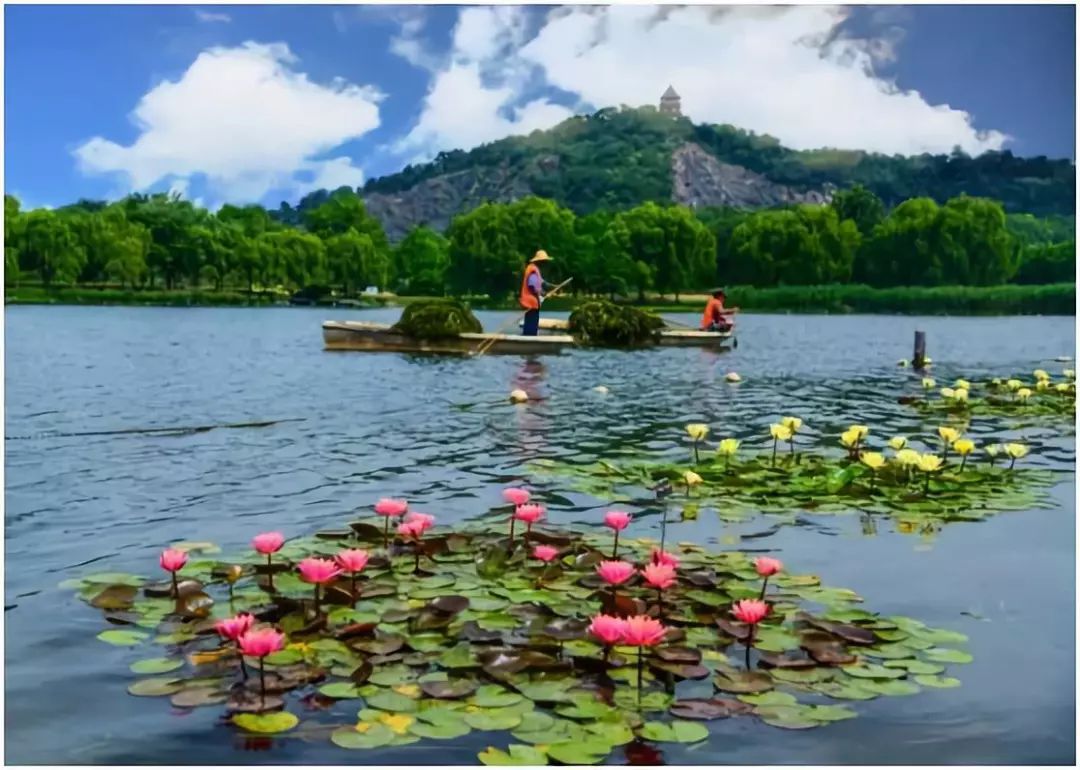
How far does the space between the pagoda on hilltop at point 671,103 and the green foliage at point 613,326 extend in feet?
11.0

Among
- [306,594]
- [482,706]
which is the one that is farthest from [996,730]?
[306,594]

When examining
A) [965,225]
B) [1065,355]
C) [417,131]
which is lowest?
[1065,355]

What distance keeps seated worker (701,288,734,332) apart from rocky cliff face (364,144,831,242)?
158cm

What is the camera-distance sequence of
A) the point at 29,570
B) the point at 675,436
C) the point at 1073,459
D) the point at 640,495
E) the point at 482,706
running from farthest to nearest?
the point at 675,436 < the point at 1073,459 < the point at 640,495 < the point at 29,570 < the point at 482,706

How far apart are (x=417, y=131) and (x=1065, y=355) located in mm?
3539

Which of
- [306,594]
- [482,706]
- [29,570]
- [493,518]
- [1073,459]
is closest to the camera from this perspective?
[482,706]

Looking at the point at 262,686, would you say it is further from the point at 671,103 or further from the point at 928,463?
the point at 671,103

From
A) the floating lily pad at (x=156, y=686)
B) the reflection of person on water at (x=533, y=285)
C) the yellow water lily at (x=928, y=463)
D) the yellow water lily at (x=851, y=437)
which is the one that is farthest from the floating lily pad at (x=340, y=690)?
the reflection of person on water at (x=533, y=285)

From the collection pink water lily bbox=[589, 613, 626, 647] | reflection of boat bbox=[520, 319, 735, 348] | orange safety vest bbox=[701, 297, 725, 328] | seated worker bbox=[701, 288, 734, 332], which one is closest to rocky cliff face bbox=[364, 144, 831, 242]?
seated worker bbox=[701, 288, 734, 332]

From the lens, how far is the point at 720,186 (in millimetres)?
4379

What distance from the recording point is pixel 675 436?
15.9 feet

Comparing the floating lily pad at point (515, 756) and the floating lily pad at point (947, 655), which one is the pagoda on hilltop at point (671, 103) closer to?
the floating lily pad at point (947, 655)

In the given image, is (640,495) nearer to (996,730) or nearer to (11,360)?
(996,730)

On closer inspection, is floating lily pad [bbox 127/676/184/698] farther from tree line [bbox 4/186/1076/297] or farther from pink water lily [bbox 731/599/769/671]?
tree line [bbox 4/186/1076/297]
